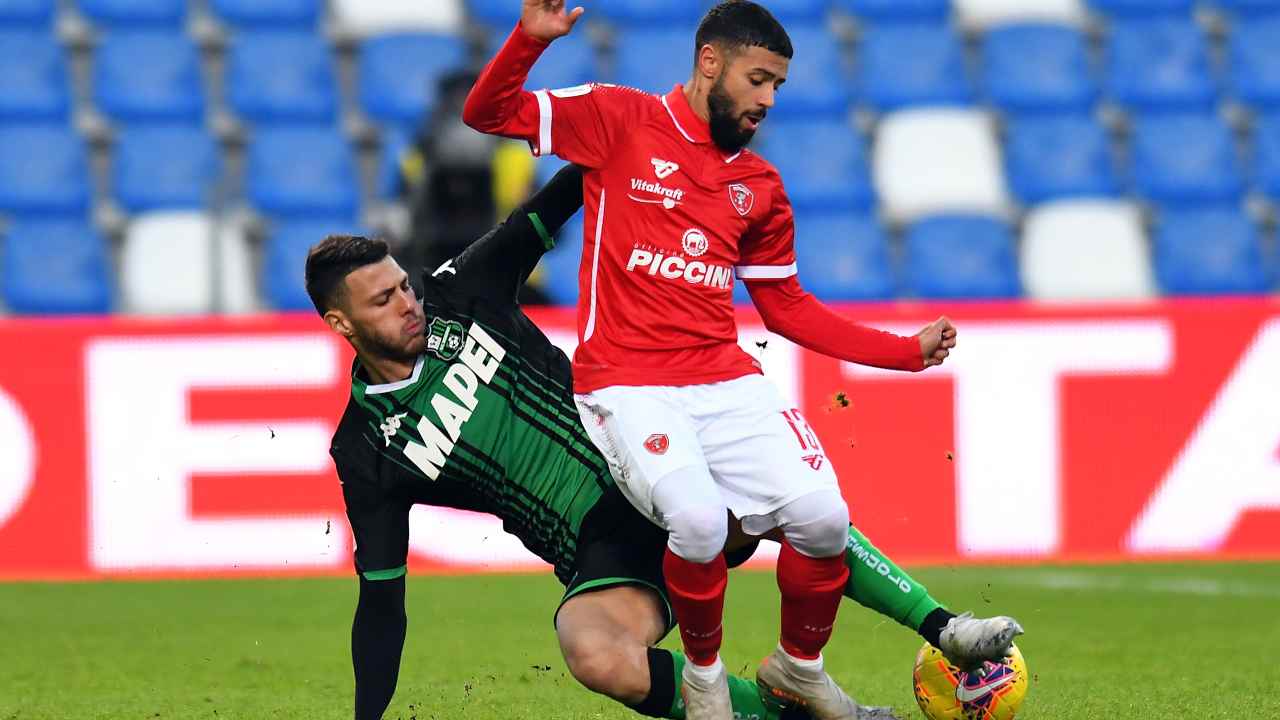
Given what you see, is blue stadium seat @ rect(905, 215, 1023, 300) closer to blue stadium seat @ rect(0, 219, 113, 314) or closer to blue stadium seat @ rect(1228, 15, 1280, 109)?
blue stadium seat @ rect(1228, 15, 1280, 109)

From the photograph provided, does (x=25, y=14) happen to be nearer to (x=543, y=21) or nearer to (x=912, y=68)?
(x=912, y=68)

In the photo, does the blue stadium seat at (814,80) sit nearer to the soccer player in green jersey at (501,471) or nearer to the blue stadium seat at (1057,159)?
the blue stadium seat at (1057,159)

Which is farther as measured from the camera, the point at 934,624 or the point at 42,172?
the point at 42,172

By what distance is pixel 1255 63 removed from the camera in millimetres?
12664

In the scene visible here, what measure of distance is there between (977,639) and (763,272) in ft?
3.37

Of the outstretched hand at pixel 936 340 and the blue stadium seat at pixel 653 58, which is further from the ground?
the blue stadium seat at pixel 653 58

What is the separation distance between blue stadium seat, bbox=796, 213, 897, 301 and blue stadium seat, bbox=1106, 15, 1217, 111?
2349 millimetres

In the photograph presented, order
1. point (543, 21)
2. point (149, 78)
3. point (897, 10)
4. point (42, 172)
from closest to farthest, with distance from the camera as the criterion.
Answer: point (543, 21) < point (42, 172) < point (149, 78) < point (897, 10)

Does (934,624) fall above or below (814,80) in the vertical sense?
below

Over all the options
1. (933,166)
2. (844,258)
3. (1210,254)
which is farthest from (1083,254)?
(844,258)

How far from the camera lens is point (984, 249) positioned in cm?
1135

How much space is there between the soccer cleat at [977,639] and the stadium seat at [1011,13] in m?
8.63

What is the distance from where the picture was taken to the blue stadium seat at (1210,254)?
1154 cm

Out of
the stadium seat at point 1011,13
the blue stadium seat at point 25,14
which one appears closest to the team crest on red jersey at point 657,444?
the blue stadium seat at point 25,14
